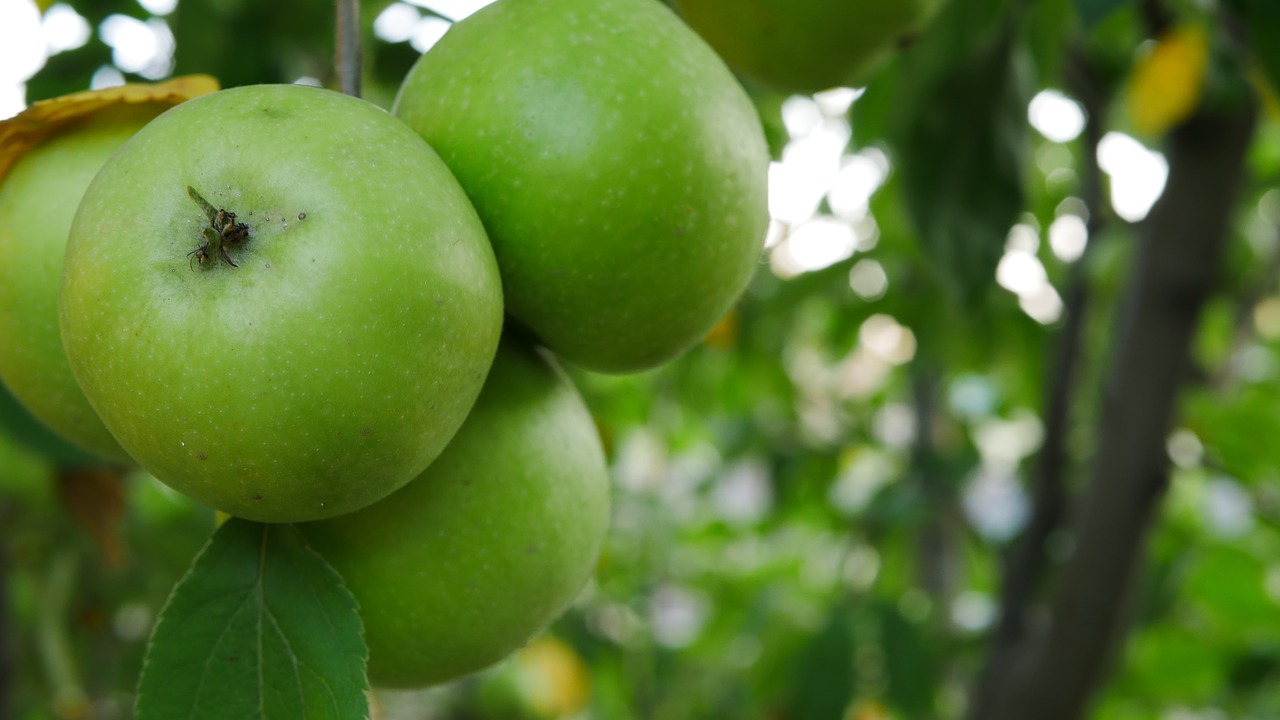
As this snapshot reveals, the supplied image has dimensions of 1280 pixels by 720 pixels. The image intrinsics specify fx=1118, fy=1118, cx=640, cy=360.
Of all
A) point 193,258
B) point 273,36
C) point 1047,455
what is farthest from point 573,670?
point 193,258

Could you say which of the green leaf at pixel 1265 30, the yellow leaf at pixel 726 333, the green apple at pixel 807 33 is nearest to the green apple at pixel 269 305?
the green apple at pixel 807 33

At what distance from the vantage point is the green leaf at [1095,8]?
65 cm

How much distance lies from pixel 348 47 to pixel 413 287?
17cm

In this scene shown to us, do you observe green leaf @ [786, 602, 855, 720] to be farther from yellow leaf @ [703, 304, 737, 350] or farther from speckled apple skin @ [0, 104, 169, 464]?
speckled apple skin @ [0, 104, 169, 464]

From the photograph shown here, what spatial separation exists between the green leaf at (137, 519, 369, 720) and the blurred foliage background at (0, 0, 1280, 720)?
1.24 feet

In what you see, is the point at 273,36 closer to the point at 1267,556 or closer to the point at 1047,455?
the point at 1047,455

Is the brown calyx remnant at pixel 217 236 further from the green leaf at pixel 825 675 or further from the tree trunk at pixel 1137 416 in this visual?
the green leaf at pixel 825 675

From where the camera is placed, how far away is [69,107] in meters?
0.61

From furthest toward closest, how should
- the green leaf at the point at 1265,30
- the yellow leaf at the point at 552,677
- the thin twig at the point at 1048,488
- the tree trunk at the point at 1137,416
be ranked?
the yellow leaf at the point at 552,677
the thin twig at the point at 1048,488
the tree trunk at the point at 1137,416
the green leaf at the point at 1265,30

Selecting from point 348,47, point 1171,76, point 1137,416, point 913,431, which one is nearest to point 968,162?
point 1171,76

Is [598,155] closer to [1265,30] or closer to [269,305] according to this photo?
[269,305]

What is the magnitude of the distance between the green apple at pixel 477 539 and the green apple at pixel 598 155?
0.18 feet

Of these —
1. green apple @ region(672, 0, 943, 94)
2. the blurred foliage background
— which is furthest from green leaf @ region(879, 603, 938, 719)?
green apple @ region(672, 0, 943, 94)

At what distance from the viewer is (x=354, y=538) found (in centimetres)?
59
